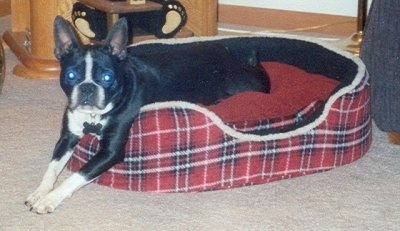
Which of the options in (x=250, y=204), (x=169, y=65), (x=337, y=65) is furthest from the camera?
(x=337, y=65)

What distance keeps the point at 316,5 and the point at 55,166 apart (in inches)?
79.7

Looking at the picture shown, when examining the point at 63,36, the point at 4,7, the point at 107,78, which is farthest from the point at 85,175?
the point at 4,7

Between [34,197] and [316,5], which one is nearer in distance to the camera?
[34,197]

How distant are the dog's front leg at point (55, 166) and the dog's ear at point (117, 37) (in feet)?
0.91

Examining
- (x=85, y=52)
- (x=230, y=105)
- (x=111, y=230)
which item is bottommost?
(x=111, y=230)

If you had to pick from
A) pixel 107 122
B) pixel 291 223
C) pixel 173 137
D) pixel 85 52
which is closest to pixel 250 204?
pixel 291 223

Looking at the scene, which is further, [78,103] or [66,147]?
[66,147]

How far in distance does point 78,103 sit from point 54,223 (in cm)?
30

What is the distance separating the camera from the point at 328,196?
200 cm

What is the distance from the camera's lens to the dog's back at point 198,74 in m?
2.17

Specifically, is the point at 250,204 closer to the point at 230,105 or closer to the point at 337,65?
the point at 230,105

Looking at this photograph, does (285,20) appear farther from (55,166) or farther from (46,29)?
(55,166)

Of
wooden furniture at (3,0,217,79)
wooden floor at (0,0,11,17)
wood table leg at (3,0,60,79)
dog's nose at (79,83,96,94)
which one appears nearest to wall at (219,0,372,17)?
wooden furniture at (3,0,217,79)

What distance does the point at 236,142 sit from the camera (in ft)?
6.54
